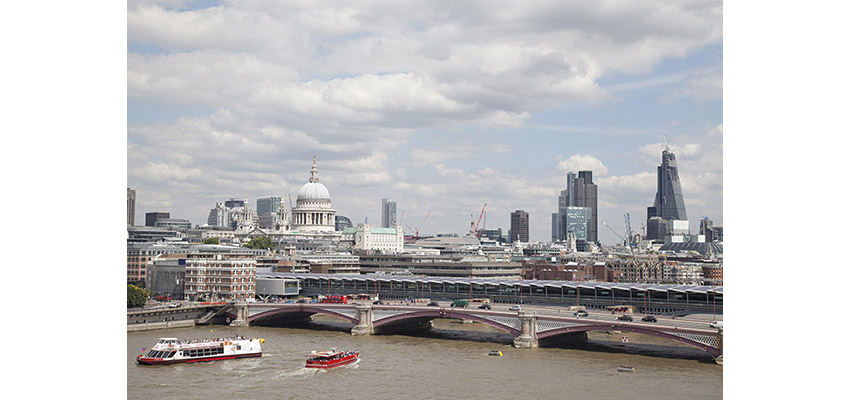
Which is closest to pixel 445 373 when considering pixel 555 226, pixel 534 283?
pixel 534 283

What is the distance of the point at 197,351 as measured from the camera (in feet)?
85.7

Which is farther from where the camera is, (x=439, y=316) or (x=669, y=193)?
(x=669, y=193)

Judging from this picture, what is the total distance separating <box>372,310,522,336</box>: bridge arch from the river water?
68 cm

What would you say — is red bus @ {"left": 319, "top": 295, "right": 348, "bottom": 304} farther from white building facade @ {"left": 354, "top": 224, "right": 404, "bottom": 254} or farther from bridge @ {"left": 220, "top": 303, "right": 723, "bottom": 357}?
white building facade @ {"left": 354, "top": 224, "right": 404, "bottom": 254}

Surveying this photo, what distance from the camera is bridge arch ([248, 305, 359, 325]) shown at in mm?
34906

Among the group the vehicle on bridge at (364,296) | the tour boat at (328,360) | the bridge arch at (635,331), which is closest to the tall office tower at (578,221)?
the vehicle on bridge at (364,296)

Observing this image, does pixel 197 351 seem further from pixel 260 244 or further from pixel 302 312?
pixel 260 244

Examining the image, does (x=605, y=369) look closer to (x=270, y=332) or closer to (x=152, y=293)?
(x=270, y=332)

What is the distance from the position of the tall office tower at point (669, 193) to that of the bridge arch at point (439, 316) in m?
89.4

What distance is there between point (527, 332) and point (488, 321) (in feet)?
6.99

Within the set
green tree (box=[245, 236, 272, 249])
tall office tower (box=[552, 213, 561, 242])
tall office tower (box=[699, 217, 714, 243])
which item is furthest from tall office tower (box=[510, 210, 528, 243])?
green tree (box=[245, 236, 272, 249])

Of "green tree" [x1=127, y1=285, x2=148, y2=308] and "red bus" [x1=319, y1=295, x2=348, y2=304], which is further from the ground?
"green tree" [x1=127, y1=285, x2=148, y2=308]

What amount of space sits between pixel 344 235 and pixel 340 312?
6997 centimetres
